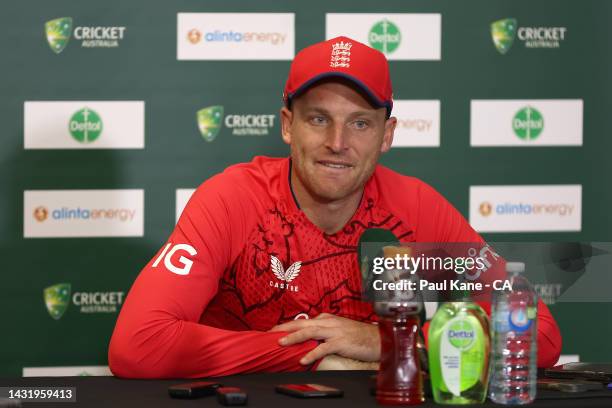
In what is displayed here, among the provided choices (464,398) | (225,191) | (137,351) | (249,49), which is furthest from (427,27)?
(464,398)

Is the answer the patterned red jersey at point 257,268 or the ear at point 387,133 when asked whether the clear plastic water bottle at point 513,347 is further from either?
the ear at point 387,133

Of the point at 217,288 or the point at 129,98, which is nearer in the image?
the point at 217,288

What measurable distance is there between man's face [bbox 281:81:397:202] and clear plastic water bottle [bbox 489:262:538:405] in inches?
32.7

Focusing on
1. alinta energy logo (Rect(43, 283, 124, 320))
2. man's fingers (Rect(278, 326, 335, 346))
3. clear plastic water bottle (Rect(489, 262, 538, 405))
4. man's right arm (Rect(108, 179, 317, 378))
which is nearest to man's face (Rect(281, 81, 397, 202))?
man's right arm (Rect(108, 179, 317, 378))

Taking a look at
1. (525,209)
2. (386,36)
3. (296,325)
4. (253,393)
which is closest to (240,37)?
(386,36)

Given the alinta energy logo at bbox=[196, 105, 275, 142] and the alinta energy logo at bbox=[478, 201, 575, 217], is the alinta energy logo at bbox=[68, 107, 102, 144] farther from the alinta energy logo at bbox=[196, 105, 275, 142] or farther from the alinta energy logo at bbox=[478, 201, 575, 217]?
the alinta energy logo at bbox=[478, 201, 575, 217]

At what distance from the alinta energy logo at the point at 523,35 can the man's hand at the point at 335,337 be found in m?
1.72

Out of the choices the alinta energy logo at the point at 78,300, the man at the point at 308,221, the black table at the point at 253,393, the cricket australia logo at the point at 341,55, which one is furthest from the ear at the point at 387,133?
the alinta energy logo at the point at 78,300

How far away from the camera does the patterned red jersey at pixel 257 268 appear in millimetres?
1759

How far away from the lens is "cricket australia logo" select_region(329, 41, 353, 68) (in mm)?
2049

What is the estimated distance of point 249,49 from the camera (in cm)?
310

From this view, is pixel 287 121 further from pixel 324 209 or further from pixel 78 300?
pixel 78 300

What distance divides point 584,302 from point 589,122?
27.0 inches

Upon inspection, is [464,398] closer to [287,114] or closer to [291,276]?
[291,276]
